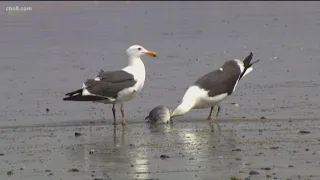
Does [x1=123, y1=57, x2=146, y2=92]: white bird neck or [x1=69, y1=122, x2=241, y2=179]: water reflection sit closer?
[x1=69, y1=122, x2=241, y2=179]: water reflection

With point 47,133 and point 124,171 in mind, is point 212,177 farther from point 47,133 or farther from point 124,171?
point 47,133

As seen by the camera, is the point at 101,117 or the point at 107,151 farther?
the point at 101,117

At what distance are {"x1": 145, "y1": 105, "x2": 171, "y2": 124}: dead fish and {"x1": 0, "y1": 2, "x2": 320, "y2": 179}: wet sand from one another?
178mm

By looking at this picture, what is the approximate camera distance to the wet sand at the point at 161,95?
960cm

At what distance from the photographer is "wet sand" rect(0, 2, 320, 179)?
9602 mm

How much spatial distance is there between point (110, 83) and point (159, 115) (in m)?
1.03

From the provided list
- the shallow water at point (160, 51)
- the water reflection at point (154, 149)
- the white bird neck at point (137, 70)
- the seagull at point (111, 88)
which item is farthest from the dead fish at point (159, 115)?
the white bird neck at point (137, 70)

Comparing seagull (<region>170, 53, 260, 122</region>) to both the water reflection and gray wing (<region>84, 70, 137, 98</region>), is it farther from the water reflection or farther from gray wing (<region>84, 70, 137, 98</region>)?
gray wing (<region>84, 70, 137, 98</region>)

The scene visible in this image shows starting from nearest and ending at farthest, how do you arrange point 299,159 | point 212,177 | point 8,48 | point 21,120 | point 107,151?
point 212,177
point 299,159
point 107,151
point 21,120
point 8,48

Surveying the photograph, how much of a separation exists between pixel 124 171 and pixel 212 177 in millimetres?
967

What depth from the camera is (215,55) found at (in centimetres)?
1866

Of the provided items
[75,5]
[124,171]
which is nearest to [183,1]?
[75,5]

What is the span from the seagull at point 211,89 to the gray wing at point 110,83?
35.1 inches

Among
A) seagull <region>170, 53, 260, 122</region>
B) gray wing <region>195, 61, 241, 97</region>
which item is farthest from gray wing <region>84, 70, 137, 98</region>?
gray wing <region>195, 61, 241, 97</region>
